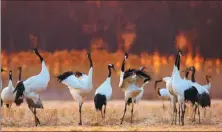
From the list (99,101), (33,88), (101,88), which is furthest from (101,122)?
(33,88)

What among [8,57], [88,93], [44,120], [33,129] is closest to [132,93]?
[88,93]

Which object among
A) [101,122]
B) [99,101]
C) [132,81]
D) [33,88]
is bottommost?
[101,122]

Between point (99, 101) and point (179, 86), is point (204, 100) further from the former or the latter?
point (99, 101)

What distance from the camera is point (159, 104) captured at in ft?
45.9

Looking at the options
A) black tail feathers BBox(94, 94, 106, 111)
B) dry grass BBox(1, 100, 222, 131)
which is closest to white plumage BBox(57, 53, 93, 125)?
black tail feathers BBox(94, 94, 106, 111)

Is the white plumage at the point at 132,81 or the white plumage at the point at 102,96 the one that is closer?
the white plumage at the point at 132,81

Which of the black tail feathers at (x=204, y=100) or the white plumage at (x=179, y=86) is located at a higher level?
the white plumage at (x=179, y=86)

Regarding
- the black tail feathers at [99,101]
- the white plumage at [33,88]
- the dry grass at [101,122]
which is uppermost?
the white plumage at [33,88]

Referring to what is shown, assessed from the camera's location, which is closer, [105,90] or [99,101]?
[99,101]

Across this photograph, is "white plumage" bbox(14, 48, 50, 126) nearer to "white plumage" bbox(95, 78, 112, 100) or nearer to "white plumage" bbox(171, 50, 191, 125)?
"white plumage" bbox(95, 78, 112, 100)

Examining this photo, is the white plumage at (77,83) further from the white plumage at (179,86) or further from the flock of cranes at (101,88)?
the white plumage at (179,86)

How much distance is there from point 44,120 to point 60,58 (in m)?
2.44

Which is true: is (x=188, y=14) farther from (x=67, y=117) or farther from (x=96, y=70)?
(x=67, y=117)

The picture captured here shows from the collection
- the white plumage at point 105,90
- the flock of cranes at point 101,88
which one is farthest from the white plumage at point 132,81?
the white plumage at point 105,90
